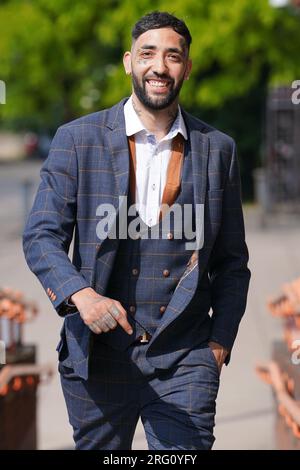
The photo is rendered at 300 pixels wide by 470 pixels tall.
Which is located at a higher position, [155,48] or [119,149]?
[155,48]

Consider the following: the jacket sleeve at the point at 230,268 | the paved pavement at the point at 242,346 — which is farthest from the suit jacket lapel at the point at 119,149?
the paved pavement at the point at 242,346

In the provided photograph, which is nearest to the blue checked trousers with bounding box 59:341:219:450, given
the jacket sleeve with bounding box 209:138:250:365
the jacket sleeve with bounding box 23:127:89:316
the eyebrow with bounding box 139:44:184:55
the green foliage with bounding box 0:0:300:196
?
the jacket sleeve with bounding box 209:138:250:365

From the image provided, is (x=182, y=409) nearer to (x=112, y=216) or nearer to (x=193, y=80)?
(x=112, y=216)

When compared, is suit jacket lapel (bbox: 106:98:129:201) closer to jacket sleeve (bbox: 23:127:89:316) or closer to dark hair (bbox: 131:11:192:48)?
jacket sleeve (bbox: 23:127:89:316)

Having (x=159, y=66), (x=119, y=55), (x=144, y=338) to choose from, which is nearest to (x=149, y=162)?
(x=159, y=66)

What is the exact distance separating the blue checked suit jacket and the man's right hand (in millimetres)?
97

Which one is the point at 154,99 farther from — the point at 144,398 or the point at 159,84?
the point at 144,398

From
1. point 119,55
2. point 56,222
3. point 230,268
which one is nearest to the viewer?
point 56,222

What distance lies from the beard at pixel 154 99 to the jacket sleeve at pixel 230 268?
291 mm

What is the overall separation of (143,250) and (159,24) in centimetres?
66

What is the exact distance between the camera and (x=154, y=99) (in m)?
3.53

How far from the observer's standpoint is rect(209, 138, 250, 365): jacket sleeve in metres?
3.66

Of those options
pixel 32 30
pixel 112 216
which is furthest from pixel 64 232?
pixel 32 30
